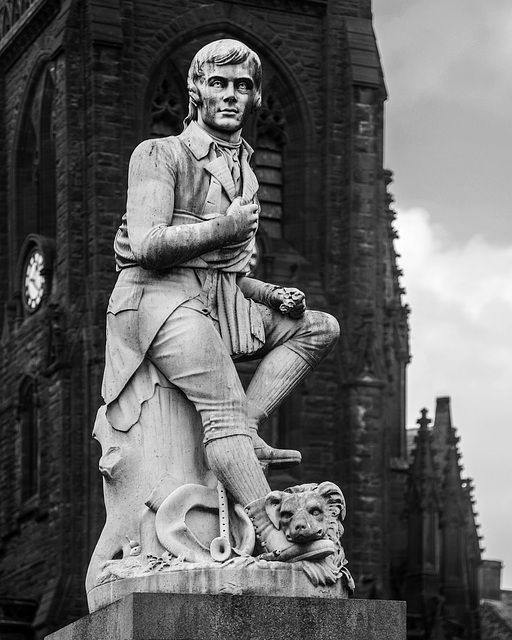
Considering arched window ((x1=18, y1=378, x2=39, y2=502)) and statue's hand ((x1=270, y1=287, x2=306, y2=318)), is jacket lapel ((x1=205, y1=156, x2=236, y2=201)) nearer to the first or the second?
statue's hand ((x1=270, y1=287, x2=306, y2=318))

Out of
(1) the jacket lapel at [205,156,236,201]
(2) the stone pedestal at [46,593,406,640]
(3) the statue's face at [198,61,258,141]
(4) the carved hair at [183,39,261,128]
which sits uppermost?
(4) the carved hair at [183,39,261,128]

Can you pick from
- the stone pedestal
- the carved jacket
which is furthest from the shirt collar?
the stone pedestal

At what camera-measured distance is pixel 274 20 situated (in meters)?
50.8

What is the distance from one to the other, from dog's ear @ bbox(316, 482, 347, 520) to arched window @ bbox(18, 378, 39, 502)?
43.0 m

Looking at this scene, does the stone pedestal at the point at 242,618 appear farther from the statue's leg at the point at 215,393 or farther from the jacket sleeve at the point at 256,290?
the jacket sleeve at the point at 256,290

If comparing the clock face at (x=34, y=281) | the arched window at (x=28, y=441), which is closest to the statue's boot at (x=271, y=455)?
the clock face at (x=34, y=281)

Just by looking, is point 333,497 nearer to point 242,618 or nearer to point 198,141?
point 242,618

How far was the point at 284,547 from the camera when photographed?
8281 mm

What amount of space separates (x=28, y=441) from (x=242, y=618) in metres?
43.8

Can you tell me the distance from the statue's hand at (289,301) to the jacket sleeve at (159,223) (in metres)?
0.31

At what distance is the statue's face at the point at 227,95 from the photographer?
29.3 ft

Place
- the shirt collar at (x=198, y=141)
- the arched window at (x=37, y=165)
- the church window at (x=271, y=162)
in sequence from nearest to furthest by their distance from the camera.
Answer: the shirt collar at (x=198, y=141) → the church window at (x=271, y=162) → the arched window at (x=37, y=165)

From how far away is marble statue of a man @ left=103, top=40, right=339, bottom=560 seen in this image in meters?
8.56

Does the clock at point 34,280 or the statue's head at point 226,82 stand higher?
the clock at point 34,280
